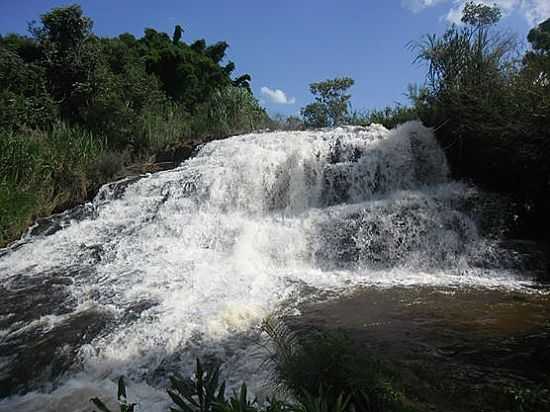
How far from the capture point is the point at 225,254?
7301 millimetres

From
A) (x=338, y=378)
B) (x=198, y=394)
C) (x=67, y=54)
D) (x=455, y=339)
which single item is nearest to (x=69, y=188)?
(x=67, y=54)

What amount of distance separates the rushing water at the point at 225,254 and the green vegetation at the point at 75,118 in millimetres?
1062

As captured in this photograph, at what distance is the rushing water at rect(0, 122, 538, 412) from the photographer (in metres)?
4.20

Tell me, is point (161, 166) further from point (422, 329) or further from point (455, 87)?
point (422, 329)

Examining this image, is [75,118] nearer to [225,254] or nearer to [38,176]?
[38,176]

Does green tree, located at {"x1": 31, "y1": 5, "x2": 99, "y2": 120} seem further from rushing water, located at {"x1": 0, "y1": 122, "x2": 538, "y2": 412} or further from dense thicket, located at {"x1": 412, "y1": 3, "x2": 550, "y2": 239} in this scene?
dense thicket, located at {"x1": 412, "y1": 3, "x2": 550, "y2": 239}

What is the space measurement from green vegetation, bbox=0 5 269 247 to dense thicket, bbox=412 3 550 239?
20.7 feet

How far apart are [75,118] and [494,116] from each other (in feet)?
36.3

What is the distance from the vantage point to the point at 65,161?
1016 centimetres

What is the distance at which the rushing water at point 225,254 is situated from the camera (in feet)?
13.8

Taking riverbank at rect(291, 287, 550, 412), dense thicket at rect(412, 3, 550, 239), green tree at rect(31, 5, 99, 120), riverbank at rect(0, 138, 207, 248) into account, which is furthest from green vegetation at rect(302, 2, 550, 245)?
green tree at rect(31, 5, 99, 120)

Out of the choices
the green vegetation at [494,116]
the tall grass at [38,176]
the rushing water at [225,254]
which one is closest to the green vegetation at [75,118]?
the tall grass at [38,176]

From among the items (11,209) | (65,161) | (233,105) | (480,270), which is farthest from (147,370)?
(233,105)

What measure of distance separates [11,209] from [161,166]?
A: 151 inches
